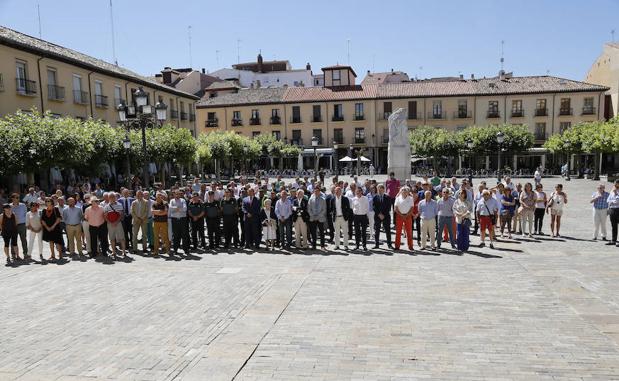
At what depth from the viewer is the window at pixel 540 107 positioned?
50656 millimetres

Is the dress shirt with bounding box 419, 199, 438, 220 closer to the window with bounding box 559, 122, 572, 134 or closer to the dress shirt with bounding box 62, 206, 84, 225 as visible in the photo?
the dress shirt with bounding box 62, 206, 84, 225

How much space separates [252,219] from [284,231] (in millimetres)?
873

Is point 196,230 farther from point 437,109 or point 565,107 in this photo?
point 565,107

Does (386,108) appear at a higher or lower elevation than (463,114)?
higher

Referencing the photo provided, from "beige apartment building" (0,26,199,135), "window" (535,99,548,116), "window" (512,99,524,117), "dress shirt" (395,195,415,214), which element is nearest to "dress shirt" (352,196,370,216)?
"dress shirt" (395,195,415,214)

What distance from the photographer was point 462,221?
11297 millimetres

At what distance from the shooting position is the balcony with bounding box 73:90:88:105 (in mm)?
28266

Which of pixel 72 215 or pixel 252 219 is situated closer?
pixel 72 215

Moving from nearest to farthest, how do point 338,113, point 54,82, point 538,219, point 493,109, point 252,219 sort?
point 252,219 < point 538,219 < point 54,82 < point 493,109 < point 338,113

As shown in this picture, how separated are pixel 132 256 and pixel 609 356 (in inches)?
400

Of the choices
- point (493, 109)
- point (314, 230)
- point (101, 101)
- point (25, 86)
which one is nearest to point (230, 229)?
point (314, 230)

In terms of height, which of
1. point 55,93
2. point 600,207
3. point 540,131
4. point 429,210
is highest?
point 55,93

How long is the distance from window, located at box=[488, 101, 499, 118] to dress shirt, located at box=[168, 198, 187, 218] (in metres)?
46.2

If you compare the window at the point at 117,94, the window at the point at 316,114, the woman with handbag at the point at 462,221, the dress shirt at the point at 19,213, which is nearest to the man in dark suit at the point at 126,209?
the dress shirt at the point at 19,213
